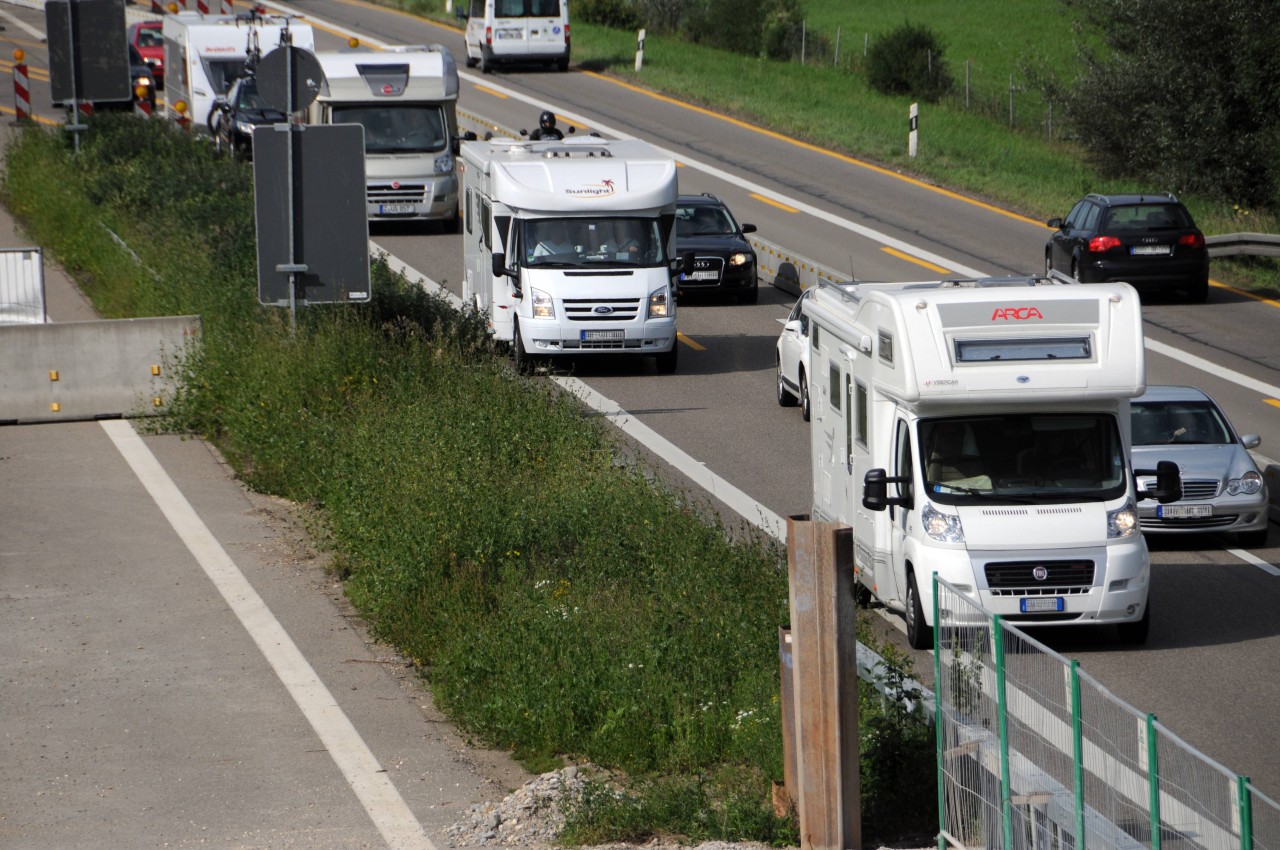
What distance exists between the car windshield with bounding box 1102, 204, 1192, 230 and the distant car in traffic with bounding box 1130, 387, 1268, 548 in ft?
40.1

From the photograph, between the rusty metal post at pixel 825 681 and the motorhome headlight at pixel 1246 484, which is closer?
the rusty metal post at pixel 825 681

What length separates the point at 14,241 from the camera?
97.9 ft

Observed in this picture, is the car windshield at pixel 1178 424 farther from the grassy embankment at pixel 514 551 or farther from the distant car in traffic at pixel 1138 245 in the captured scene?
the distant car in traffic at pixel 1138 245

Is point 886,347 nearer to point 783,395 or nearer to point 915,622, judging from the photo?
point 915,622

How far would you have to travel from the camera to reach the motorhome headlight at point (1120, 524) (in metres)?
13.6

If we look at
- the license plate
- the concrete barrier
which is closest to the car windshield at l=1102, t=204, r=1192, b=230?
the license plate

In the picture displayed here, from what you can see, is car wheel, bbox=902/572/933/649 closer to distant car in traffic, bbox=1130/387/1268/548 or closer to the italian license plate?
the italian license plate

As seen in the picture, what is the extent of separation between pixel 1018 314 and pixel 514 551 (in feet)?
13.4

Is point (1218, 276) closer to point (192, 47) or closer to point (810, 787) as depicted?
point (192, 47)

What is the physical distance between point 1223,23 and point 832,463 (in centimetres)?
3074

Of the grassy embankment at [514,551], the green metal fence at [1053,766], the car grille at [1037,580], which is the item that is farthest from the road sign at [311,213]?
the green metal fence at [1053,766]

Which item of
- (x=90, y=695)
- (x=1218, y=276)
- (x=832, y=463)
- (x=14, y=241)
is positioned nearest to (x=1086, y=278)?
(x=1218, y=276)

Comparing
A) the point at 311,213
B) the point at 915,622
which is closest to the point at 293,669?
the point at 915,622

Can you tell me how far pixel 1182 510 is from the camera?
16.9 m
